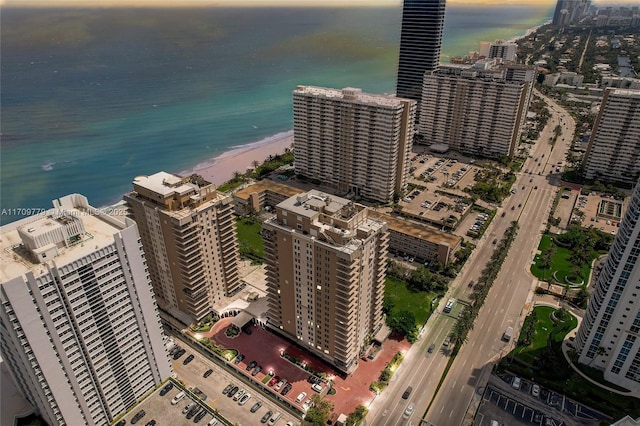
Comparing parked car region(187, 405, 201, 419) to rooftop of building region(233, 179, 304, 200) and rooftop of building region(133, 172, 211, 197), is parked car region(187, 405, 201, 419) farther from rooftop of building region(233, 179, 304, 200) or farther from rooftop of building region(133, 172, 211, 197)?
rooftop of building region(233, 179, 304, 200)

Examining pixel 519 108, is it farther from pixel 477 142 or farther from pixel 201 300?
pixel 201 300

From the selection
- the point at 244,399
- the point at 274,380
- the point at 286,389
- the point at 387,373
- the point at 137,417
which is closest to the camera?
the point at 137,417

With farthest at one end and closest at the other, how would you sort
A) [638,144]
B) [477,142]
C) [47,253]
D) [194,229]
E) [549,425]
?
[477,142] → [638,144] → [194,229] → [549,425] → [47,253]

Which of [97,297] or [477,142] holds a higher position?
[97,297]

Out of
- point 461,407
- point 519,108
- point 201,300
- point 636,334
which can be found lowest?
point 461,407

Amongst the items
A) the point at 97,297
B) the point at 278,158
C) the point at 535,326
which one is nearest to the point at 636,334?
the point at 535,326

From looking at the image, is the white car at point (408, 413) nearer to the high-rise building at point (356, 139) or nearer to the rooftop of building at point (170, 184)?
the rooftop of building at point (170, 184)

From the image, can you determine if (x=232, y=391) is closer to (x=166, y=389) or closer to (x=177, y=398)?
(x=177, y=398)

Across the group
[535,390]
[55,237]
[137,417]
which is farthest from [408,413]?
[55,237]
